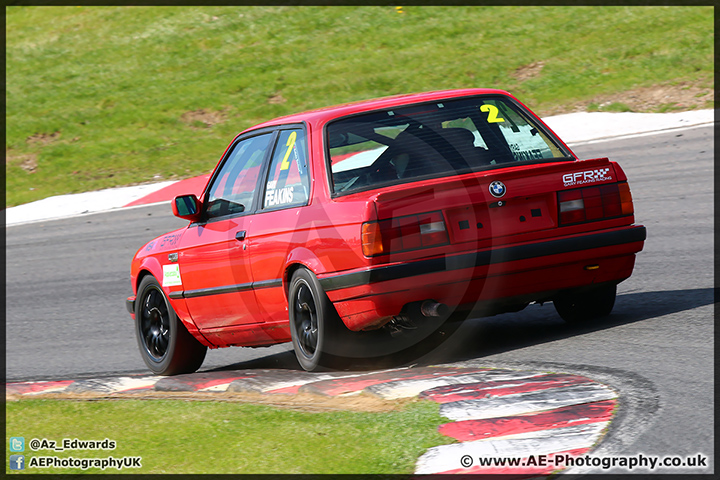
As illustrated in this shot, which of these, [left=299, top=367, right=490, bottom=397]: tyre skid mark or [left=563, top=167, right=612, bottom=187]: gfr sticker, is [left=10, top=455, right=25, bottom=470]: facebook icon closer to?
[left=299, top=367, right=490, bottom=397]: tyre skid mark

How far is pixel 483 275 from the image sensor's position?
19.0ft

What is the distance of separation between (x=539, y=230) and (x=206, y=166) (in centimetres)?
1466

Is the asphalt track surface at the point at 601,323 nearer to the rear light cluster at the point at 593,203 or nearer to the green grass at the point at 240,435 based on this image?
the rear light cluster at the point at 593,203

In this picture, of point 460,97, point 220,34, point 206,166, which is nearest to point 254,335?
point 460,97

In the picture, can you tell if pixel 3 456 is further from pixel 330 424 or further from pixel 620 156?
pixel 620 156

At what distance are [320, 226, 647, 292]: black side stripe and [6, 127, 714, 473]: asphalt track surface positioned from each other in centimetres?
59

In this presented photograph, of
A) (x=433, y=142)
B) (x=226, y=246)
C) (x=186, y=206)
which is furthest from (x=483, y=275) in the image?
(x=186, y=206)

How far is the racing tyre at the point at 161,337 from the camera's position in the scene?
294 inches

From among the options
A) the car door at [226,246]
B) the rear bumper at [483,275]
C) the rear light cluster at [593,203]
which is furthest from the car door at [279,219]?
the rear light cluster at [593,203]

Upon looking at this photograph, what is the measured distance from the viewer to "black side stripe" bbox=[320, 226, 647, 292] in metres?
5.60

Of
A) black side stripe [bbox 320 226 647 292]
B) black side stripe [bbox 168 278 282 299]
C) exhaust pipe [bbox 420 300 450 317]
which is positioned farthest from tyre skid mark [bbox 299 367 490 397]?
black side stripe [bbox 168 278 282 299]

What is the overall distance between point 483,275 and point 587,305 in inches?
51.1

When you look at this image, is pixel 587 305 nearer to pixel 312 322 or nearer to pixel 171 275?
pixel 312 322

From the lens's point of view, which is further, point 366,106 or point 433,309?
point 366,106
